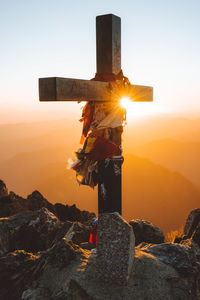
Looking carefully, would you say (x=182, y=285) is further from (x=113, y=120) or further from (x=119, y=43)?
(x=119, y=43)

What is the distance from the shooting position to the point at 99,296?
13.3 feet

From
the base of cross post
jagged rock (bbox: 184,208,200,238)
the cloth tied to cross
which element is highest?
the cloth tied to cross

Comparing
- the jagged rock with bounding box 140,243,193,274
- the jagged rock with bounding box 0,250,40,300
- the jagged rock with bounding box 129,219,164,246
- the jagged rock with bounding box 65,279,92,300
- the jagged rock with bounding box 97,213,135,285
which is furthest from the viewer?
the jagged rock with bounding box 129,219,164,246

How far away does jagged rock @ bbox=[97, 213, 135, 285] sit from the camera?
4.13 m

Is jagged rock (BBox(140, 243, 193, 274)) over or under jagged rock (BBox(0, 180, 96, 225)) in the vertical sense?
over

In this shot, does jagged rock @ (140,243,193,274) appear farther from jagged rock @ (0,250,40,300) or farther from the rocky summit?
jagged rock @ (0,250,40,300)

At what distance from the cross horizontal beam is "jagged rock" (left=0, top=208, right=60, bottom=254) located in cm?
425

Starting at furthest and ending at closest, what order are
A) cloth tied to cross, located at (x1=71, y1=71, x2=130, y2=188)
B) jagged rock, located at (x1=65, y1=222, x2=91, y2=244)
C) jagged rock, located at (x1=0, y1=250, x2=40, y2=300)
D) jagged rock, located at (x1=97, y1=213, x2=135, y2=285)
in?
jagged rock, located at (x1=65, y1=222, x2=91, y2=244), jagged rock, located at (x1=0, y1=250, x2=40, y2=300), cloth tied to cross, located at (x1=71, y1=71, x2=130, y2=188), jagged rock, located at (x1=97, y1=213, x2=135, y2=285)

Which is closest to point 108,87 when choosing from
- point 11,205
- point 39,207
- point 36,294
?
point 36,294

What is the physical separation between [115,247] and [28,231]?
364 centimetres

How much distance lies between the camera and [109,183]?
4598 mm

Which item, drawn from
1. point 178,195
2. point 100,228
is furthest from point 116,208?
point 178,195

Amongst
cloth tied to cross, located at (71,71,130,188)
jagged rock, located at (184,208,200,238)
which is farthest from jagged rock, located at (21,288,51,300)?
jagged rock, located at (184,208,200,238)

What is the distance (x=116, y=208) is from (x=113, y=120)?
1531mm
